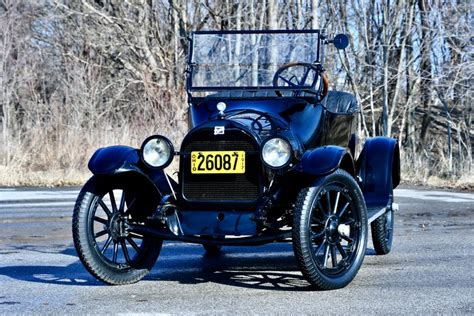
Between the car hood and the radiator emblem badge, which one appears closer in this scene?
the radiator emblem badge

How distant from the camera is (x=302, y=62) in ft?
29.1

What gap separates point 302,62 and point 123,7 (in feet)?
74.4

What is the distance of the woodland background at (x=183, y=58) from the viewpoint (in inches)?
1119

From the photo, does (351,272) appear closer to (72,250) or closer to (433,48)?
(72,250)

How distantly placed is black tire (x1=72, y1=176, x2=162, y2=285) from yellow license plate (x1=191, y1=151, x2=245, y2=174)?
2.10ft

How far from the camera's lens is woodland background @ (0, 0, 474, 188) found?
28.4 meters

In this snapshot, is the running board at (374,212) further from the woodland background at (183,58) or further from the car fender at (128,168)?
the woodland background at (183,58)

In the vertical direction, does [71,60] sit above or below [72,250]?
above

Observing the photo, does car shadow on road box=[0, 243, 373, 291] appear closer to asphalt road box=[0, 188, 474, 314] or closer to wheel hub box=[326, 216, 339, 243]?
asphalt road box=[0, 188, 474, 314]

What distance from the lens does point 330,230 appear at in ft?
23.3

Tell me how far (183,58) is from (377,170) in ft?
73.2

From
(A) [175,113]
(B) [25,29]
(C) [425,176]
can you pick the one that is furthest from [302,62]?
(B) [25,29]

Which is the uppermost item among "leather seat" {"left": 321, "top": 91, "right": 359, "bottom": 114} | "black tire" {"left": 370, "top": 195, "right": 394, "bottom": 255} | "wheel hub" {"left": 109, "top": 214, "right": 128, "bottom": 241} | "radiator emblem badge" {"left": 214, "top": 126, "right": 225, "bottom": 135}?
"leather seat" {"left": 321, "top": 91, "right": 359, "bottom": 114}

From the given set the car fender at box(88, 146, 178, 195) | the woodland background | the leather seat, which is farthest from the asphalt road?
the woodland background
